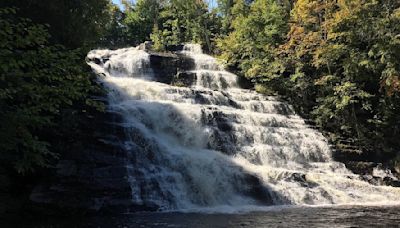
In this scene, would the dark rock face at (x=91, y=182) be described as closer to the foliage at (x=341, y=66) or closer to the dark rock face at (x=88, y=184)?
the dark rock face at (x=88, y=184)

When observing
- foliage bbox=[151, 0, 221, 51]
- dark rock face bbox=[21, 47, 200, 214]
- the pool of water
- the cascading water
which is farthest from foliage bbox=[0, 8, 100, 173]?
foliage bbox=[151, 0, 221, 51]

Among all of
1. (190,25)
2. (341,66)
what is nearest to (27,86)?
(341,66)

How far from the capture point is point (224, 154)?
1909 cm

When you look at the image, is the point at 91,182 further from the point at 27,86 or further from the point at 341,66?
the point at 341,66

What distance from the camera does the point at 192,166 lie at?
16.5 metres

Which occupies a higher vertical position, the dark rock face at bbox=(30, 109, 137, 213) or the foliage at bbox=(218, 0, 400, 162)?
the foliage at bbox=(218, 0, 400, 162)

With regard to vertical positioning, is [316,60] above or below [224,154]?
above

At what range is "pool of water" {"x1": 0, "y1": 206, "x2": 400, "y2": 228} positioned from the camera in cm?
1111

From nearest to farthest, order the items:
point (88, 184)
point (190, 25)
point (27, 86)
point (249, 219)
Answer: point (27, 86) < point (249, 219) < point (88, 184) < point (190, 25)

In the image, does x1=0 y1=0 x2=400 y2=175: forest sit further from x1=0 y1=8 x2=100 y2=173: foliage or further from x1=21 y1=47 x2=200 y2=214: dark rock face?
x1=0 y1=8 x2=100 y2=173: foliage

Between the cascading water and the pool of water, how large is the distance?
6.41 feet

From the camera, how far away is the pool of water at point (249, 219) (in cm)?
1111

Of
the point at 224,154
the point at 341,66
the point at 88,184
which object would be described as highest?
the point at 341,66

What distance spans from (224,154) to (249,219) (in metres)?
7.13
